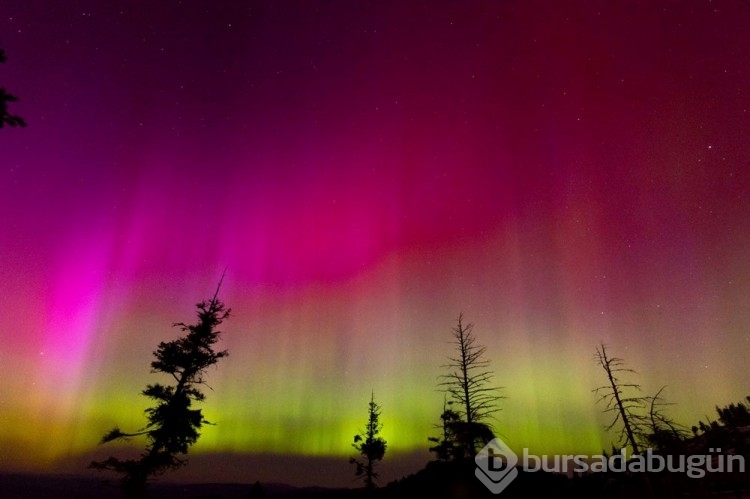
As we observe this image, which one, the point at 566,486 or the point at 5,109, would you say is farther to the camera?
the point at 566,486

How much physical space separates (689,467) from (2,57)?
28.9m

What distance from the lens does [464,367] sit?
85.4ft

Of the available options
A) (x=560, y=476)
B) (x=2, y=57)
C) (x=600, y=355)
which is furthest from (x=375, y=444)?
(x=2, y=57)

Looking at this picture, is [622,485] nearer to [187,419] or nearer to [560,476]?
[560,476]
